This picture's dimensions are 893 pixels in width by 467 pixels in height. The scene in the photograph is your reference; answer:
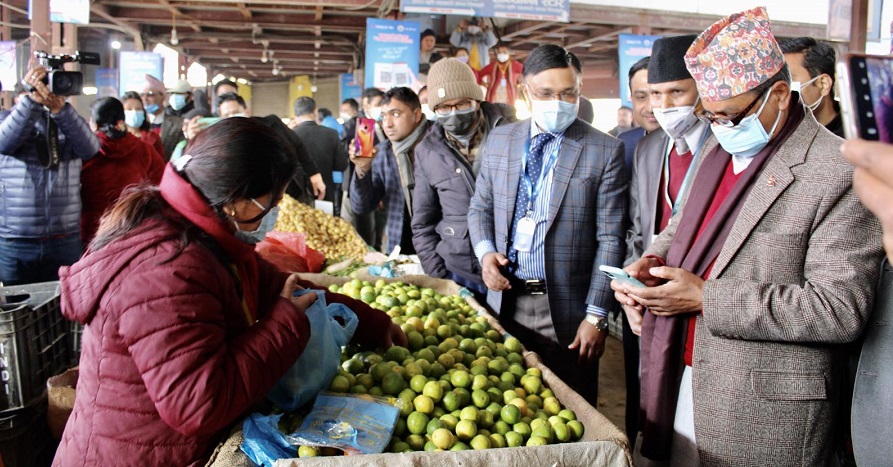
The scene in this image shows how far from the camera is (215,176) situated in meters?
1.66

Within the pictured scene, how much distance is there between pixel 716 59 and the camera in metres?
1.92

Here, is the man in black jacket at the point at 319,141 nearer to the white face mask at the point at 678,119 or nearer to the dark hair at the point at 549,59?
the dark hair at the point at 549,59

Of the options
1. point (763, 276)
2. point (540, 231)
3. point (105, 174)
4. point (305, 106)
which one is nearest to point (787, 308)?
point (763, 276)

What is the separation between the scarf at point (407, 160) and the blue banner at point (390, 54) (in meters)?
4.96

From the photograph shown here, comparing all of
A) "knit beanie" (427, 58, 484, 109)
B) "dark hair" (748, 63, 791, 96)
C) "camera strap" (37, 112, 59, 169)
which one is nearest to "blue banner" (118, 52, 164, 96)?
"camera strap" (37, 112, 59, 169)

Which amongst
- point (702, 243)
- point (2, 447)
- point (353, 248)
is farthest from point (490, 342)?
point (353, 248)

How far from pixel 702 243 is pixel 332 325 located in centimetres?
121

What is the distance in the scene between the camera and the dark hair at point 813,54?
3.16 metres

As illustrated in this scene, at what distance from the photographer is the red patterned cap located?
1.88m

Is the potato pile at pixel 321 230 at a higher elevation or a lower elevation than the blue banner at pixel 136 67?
lower

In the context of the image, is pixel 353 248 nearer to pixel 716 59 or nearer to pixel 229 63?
pixel 716 59

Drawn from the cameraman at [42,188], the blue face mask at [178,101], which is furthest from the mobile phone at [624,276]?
the blue face mask at [178,101]

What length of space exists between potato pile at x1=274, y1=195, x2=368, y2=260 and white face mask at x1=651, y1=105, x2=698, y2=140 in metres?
2.63

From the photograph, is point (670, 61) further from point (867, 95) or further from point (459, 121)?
point (867, 95)
